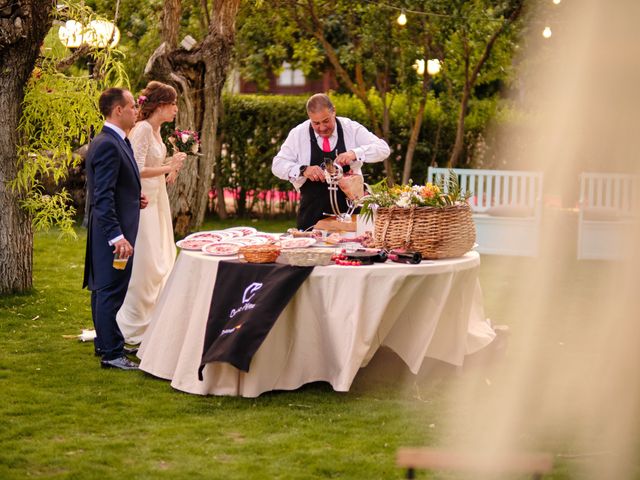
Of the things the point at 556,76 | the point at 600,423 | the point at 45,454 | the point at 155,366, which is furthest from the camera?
the point at 155,366

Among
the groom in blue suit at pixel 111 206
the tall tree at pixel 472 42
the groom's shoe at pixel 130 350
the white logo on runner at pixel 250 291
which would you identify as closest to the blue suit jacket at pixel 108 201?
the groom in blue suit at pixel 111 206

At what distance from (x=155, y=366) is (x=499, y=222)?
701 centimetres

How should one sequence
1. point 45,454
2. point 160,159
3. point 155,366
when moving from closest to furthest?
1. point 45,454
2. point 155,366
3. point 160,159

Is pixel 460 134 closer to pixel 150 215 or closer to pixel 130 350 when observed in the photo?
pixel 150 215

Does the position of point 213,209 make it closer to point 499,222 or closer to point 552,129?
point 499,222

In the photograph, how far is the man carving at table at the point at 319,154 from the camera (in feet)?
21.9

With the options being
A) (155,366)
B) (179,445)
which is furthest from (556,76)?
(155,366)

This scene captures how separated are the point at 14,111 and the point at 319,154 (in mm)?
3221

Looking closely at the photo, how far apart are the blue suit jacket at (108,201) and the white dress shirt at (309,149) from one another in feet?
3.61

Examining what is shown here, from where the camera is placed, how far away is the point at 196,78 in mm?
13211

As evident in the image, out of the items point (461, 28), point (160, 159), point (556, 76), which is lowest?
point (160, 159)

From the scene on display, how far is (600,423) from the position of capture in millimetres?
5160

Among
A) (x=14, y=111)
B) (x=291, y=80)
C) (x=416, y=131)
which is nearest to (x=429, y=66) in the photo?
(x=416, y=131)

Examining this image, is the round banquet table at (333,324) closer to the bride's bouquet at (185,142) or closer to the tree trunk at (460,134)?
the bride's bouquet at (185,142)
